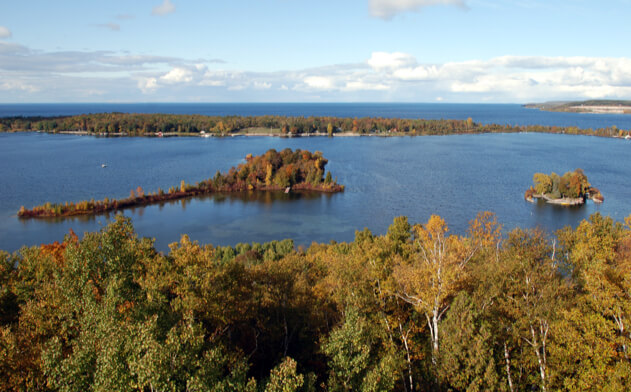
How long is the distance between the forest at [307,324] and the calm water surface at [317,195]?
2503 cm

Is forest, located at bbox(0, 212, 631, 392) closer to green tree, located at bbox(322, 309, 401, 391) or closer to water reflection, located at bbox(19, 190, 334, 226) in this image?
green tree, located at bbox(322, 309, 401, 391)

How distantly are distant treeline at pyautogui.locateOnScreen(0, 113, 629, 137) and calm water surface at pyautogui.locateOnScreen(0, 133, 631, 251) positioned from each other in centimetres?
2386

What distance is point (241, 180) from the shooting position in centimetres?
6500

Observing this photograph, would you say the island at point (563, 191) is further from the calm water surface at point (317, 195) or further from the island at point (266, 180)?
the island at point (266, 180)

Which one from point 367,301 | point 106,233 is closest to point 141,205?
point 106,233

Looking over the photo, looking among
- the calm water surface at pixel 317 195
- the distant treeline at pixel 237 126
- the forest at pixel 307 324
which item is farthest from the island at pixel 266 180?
the distant treeline at pixel 237 126

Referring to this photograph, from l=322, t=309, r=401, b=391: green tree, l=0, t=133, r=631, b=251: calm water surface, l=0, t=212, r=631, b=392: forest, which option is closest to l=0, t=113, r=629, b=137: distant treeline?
l=0, t=133, r=631, b=251: calm water surface

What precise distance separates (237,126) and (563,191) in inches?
4356

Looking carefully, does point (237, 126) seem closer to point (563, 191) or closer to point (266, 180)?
point (266, 180)

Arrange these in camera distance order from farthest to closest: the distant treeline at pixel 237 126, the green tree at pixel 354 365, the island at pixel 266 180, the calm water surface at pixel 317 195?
1. the distant treeline at pixel 237 126
2. the island at pixel 266 180
3. the calm water surface at pixel 317 195
4. the green tree at pixel 354 365

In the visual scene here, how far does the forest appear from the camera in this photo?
9531mm

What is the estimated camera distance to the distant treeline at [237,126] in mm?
138750

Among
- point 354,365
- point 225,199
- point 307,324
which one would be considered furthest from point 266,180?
point 354,365

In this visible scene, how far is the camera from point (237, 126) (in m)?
146
